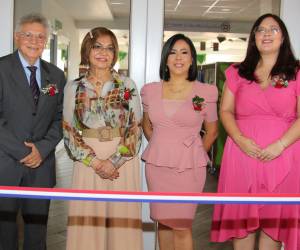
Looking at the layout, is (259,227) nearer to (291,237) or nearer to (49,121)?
(291,237)

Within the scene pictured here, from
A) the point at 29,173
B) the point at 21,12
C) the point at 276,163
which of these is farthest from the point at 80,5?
the point at 276,163

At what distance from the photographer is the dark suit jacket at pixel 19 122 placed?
292cm

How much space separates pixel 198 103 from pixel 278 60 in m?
0.58

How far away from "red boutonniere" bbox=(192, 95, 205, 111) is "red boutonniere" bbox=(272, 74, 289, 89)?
0.47 meters

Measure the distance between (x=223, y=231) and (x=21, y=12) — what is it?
7.67 ft

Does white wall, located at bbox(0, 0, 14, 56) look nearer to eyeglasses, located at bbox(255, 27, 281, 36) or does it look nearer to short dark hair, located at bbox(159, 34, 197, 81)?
short dark hair, located at bbox(159, 34, 197, 81)

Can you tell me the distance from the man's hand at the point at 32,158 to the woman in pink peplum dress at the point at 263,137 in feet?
4.00

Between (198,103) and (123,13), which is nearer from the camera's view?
(198,103)

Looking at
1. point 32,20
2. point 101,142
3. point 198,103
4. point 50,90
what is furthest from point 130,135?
point 32,20

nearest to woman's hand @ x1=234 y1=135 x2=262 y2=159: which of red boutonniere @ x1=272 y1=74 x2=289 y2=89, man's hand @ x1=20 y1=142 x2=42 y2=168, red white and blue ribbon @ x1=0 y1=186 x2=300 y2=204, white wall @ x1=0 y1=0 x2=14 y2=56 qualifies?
red boutonniere @ x1=272 y1=74 x2=289 y2=89

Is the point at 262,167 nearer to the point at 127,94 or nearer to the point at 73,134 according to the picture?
the point at 127,94

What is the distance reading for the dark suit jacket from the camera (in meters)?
2.92

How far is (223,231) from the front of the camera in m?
3.07

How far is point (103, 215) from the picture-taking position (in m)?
2.96
